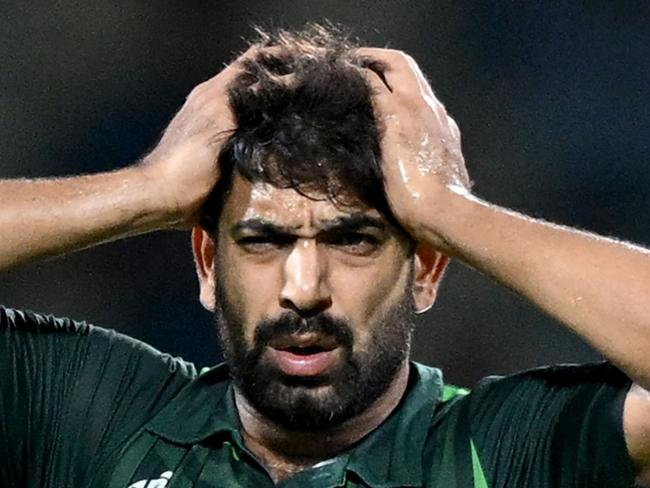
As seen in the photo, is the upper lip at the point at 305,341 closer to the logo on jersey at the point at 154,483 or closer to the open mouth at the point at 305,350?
the open mouth at the point at 305,350

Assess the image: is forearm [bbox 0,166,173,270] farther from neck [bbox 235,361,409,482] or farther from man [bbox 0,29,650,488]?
neck [bbox 235,361,409,482]

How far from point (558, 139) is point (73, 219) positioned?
1.53 meters

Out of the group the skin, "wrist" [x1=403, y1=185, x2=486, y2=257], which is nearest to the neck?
the skin

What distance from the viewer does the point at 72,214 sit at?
1.69m

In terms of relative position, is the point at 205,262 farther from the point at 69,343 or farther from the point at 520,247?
the point at 520,247

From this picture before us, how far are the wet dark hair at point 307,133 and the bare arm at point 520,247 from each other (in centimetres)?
3

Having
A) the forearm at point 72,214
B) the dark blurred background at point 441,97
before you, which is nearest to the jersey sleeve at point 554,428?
the forearm at point 72,214

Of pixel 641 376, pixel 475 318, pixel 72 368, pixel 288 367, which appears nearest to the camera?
pixel 641 376

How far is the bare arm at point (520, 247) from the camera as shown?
1522 mm

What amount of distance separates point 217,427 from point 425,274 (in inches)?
12.8

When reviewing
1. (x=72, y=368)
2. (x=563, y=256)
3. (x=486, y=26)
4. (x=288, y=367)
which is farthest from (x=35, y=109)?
(x=563, y=256)

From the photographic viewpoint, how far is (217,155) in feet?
5.62

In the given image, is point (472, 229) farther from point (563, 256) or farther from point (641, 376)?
point (641, 376)

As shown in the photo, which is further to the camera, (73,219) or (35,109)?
(35,109)
